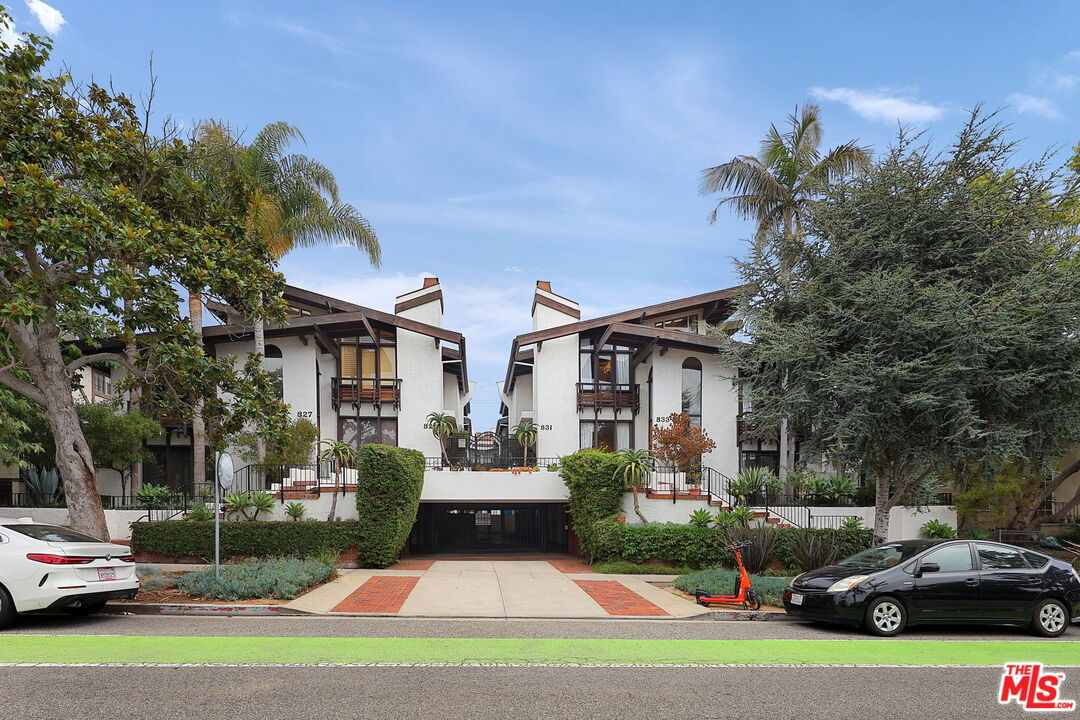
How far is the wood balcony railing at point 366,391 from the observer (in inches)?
997

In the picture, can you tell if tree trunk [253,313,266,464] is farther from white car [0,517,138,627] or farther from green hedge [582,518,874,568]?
white car [0,517,138,627]

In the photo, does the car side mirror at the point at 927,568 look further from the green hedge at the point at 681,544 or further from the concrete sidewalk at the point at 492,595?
the green hedge at the point at 681,544

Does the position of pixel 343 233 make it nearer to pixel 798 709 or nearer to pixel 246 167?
pixel 246 167

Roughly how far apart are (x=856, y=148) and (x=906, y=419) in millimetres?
12935

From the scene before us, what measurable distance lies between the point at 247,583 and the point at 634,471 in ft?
31.5

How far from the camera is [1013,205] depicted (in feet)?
43.5

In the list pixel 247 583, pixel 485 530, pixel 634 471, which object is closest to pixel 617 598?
pixel 634 471

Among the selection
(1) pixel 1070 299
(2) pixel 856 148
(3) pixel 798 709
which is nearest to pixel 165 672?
(3) pixel 798 709

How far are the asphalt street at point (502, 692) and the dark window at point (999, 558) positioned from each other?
2819mm

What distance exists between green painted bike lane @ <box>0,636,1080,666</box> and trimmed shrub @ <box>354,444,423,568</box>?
314 inches

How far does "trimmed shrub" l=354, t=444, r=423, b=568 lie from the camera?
54.9ft

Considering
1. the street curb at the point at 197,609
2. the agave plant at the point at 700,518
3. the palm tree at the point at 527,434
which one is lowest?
the street curb at the point at 197,609

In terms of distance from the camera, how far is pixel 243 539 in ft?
54.4

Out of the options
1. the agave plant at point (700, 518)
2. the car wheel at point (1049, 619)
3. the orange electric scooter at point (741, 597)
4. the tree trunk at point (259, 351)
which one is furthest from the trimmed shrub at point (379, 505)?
the car wheel at point (1049, 619)
